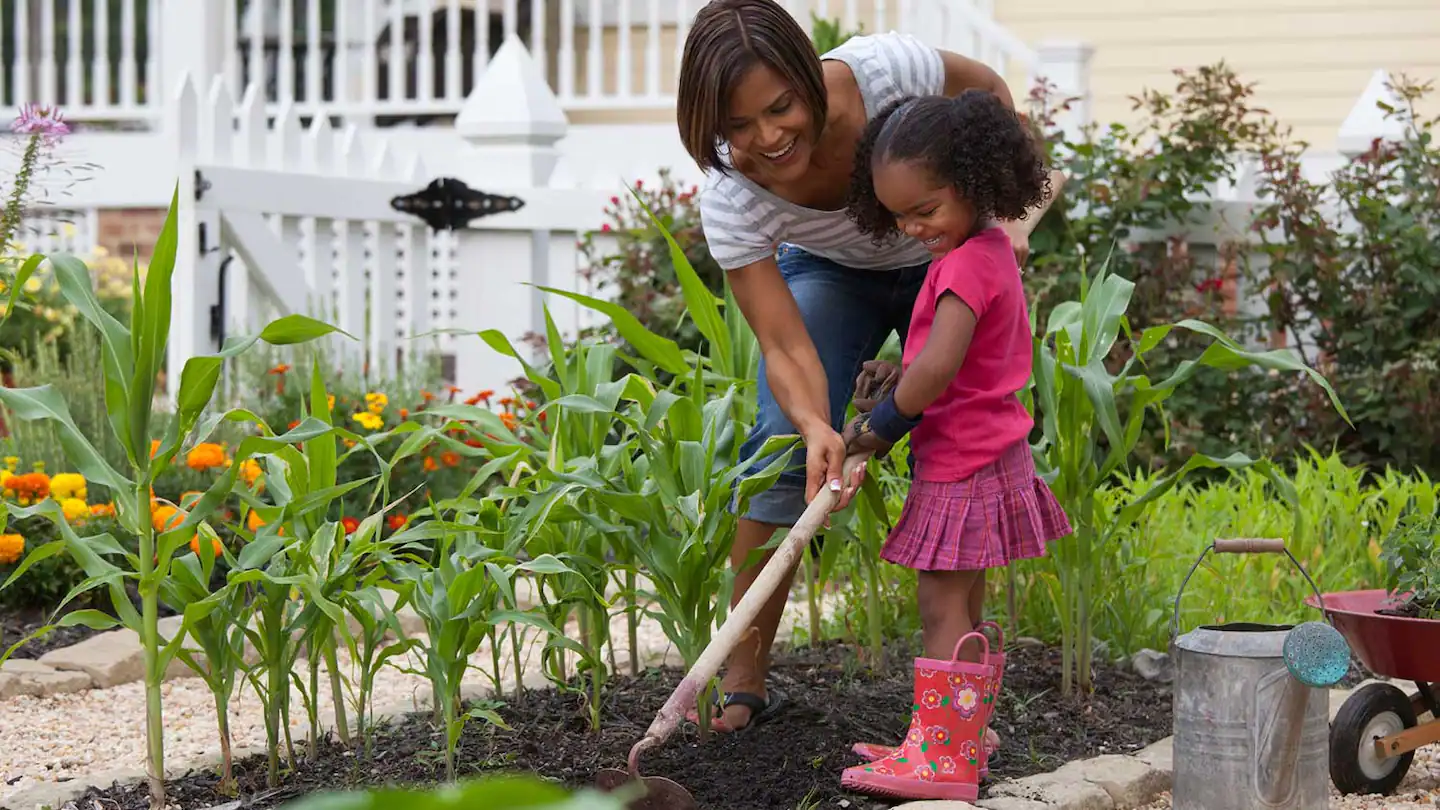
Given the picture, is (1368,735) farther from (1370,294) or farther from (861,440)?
(1370,294)

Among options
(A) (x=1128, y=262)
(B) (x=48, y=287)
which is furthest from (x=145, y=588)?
(B) (x=48, y=287)

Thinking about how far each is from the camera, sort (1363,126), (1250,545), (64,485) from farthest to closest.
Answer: (1363,126)
(64,485)
(1250,545)

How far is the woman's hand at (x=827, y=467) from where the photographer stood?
2537mm

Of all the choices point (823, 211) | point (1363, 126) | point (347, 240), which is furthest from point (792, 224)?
point (1363, 126)

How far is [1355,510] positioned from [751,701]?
1.97 m

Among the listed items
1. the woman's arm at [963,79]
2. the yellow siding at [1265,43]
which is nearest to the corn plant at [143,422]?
the woman's arm at [963,79]

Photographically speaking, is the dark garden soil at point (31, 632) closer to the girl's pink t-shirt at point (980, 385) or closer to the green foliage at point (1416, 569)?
the girl's pink t-shirt at point (980, 385)

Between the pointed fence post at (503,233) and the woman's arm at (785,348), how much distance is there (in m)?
3.52

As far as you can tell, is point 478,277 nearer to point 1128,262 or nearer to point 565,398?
point 1128,262

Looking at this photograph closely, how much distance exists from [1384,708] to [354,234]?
438 cm

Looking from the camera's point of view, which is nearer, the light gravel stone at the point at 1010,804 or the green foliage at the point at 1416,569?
the light gravel stone at the point at 1010,804

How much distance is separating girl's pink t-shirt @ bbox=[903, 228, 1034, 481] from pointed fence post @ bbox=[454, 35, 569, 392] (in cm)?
378

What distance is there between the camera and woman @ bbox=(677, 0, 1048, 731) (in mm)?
2477

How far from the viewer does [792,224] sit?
2.80 meters
